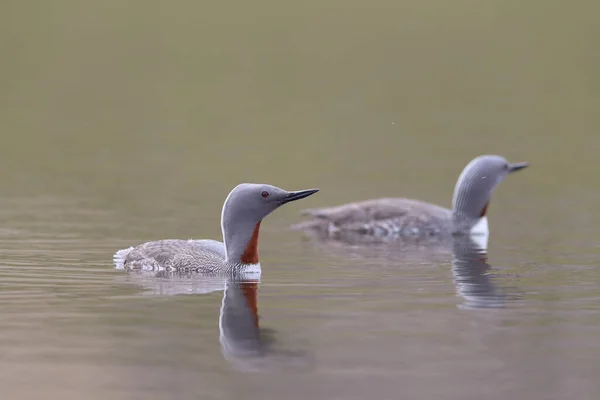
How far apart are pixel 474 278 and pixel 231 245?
1.79 metres

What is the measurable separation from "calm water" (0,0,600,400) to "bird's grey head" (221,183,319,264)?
13.6 inches

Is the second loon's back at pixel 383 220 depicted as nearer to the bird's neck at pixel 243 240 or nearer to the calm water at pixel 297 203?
the calm water at pixel 297 203

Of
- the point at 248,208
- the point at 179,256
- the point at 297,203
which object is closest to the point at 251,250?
the point at 248,208

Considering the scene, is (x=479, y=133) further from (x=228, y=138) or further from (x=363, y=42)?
(x=363, y=42)

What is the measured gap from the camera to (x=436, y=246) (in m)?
12.2

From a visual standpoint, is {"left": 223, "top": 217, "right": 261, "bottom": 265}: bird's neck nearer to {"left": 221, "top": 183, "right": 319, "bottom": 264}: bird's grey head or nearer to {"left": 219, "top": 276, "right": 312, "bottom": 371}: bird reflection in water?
{"left": 221, "top": 183, "right": 319, "bottom": 264}: bird's grey head

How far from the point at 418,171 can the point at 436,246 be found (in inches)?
202

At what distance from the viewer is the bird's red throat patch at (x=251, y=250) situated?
9.56m

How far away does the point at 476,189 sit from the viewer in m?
13.5

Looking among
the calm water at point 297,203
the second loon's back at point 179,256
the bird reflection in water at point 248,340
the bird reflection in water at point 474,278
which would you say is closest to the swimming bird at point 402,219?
the calm water at point 297,203

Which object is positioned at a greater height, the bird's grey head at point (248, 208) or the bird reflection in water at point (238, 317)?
the bird's grey head at point (248, 208)

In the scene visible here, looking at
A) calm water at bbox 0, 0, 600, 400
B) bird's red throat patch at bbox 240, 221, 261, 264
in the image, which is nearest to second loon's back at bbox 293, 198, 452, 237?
calm water at bbox 0, 0, 600, 400

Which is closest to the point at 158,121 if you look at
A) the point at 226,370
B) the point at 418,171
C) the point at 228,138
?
the point at 228,138

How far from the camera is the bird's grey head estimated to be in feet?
31.1
